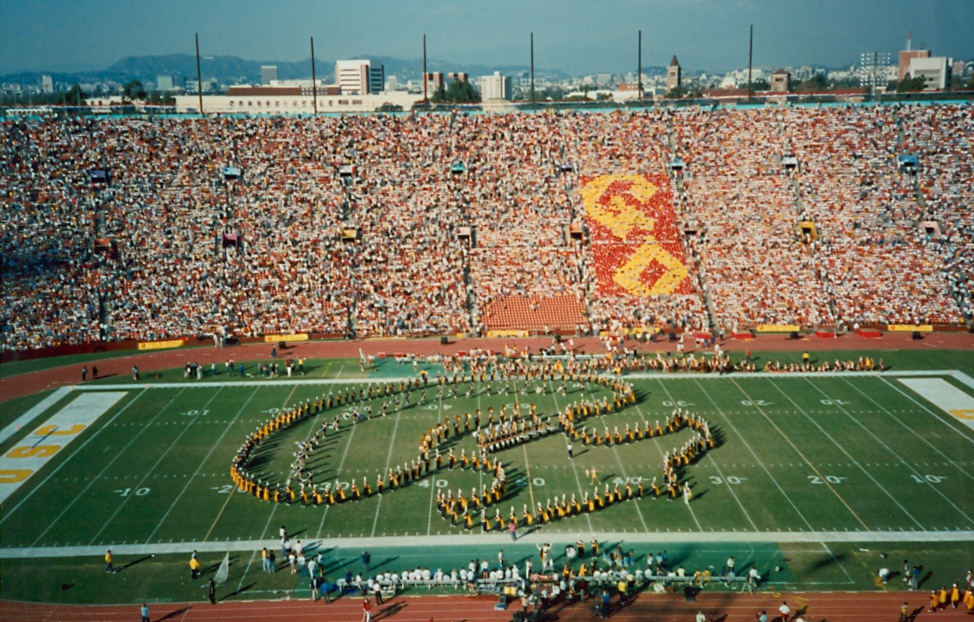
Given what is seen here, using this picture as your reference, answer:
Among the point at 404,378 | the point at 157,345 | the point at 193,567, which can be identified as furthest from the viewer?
the point at 157,345

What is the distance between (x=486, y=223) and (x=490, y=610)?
30.3 meters

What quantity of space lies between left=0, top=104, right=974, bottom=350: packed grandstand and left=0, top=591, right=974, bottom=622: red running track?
21.9 meters

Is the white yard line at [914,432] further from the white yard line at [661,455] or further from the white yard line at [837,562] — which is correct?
the white yard line at [661,455]

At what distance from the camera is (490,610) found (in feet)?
63.8

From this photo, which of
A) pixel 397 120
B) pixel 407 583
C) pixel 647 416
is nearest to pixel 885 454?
pixel 647 416

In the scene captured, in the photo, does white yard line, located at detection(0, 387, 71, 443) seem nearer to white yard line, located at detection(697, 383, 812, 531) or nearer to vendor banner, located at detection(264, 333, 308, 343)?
vendor banner, located at detection(264, 333, 308, 343)

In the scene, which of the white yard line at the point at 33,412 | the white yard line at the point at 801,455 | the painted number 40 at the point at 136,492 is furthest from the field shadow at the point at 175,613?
the white yard line at the point at 801,455

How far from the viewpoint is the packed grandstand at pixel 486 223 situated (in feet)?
136

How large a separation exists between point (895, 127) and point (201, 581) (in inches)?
1947

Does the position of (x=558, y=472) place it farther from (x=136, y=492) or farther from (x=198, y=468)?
(x=136, y=492)

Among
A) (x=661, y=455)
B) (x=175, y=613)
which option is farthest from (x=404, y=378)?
(x=175, y=613)

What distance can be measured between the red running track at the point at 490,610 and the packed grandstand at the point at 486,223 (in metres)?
21.9

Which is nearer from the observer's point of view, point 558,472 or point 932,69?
point 558,472

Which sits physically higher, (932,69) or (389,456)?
(932,69)
